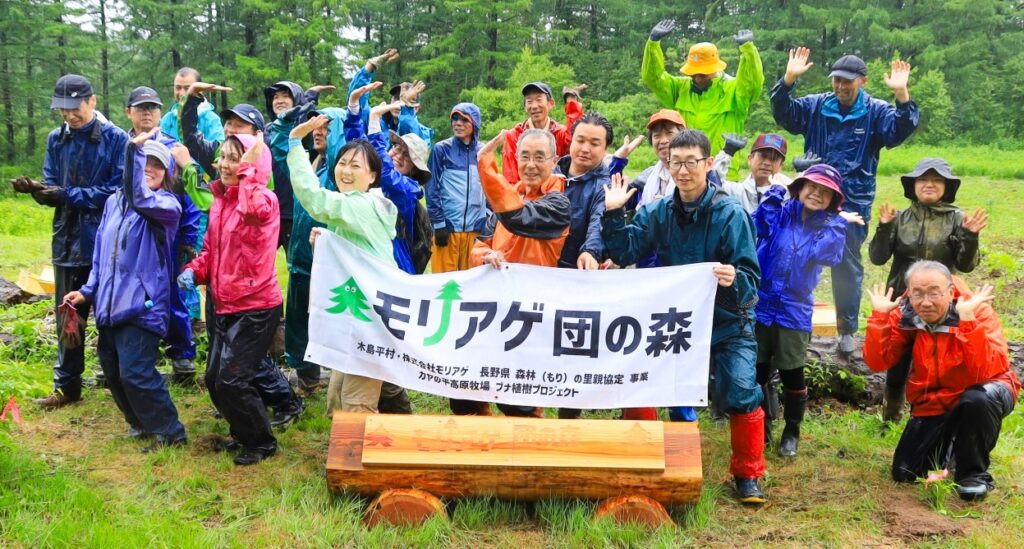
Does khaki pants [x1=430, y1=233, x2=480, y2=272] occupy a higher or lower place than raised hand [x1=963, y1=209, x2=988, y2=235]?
lower

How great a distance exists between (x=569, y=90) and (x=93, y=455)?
571cm

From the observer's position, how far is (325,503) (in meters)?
4.79

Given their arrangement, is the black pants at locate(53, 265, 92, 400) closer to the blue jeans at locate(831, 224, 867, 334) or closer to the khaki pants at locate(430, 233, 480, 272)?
the khaki pants at locate(430, 233, 480, 272)

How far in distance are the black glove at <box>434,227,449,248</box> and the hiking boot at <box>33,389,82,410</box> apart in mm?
3508

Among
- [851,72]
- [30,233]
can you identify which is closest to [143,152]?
[851,72]

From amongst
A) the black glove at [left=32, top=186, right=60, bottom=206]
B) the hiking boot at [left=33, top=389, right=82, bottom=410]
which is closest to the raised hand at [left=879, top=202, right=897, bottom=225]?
the black glove at [left=32, top=186, right=60, bottom=206]

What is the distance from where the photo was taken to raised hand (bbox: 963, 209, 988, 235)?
596 cm

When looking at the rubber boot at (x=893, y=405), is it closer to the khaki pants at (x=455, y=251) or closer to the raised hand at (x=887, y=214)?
the raised hand at (x=887, y=214)

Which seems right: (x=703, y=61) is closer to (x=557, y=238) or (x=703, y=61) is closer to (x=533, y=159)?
(x=533, y=159)

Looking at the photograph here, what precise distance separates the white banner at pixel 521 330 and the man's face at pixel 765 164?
6.42 ft

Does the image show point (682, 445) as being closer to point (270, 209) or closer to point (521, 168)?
point (521, 168)

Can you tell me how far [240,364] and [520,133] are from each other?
3235 mm

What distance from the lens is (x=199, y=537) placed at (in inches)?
171

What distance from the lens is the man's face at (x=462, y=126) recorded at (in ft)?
24.8
